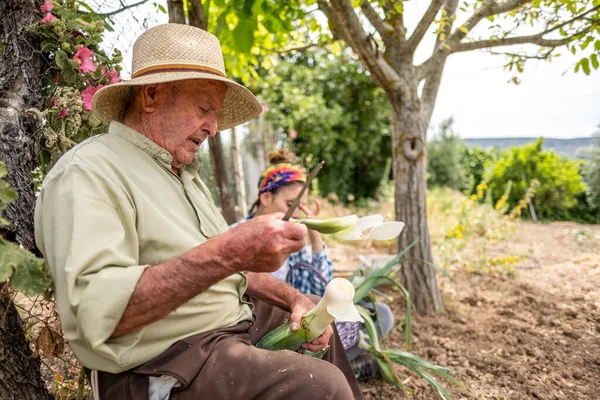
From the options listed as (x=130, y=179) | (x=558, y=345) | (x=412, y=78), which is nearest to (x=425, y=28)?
(x=412, y=78)

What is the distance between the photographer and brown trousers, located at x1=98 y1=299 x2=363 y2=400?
123 cm

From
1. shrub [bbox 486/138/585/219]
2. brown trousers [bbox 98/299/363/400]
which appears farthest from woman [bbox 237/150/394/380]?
shrub [bbox 486/138/585/219]

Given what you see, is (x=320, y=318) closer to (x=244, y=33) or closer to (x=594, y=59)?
(x=244, y=33)

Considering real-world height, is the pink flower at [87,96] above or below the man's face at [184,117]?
above

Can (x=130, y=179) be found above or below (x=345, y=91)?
below

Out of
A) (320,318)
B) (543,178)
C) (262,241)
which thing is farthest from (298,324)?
(543,178)

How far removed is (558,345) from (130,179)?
283 centimetres

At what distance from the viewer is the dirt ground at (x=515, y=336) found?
7.68ft

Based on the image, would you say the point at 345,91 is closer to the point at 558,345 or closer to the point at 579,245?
the point at 579,245

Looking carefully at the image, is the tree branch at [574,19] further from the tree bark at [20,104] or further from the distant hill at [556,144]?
the distant hill at [556,144]

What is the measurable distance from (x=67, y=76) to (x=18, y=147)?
0.34 m

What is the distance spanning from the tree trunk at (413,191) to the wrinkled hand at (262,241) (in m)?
2.28

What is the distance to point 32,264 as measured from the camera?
1141mm

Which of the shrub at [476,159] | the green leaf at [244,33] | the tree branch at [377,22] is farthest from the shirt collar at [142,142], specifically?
the shrub at [476,159]
